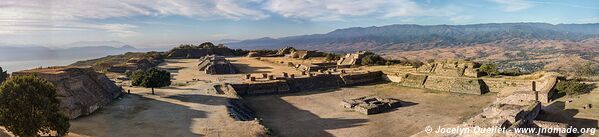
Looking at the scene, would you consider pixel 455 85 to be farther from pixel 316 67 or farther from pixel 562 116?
pixel 316 67

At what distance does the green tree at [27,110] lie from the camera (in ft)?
51.1

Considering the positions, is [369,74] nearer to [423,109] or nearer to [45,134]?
[423,109]

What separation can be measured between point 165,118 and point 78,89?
5146 millimetres

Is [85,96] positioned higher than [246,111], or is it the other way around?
[85,96]

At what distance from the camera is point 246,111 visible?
2619 centimetres

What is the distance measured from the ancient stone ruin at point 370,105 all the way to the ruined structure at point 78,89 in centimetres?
1326

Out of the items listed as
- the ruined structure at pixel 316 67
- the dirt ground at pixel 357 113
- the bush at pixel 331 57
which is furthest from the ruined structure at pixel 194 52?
the dirt ground at pixel 357 113

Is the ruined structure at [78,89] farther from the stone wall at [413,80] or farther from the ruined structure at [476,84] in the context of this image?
the ruined structure at [476,84]

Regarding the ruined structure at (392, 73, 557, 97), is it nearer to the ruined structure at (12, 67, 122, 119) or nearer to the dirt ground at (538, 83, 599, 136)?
the dirt ground at (538, 83, 599, 136)

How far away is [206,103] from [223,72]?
62.4 ft

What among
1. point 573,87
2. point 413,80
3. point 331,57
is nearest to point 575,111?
point 573,87

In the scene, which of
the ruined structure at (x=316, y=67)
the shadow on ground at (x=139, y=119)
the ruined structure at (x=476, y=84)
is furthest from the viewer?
the ruined structure at (x=316, y=67)

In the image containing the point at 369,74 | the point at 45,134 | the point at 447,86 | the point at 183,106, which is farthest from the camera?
the point at 369,74

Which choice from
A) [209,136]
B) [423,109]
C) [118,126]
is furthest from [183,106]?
[423,109]
